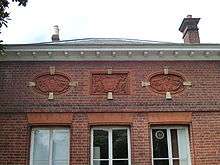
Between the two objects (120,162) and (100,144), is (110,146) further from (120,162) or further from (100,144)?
(120,162)

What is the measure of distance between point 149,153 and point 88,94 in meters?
2.91

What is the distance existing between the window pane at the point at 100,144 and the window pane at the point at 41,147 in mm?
1601

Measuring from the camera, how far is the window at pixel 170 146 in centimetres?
1403

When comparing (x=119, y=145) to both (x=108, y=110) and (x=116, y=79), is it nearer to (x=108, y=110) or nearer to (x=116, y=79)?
(x=108, y=110)

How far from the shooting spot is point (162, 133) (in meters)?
14.4

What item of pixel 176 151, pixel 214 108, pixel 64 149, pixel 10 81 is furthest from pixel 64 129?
pixel 214 108

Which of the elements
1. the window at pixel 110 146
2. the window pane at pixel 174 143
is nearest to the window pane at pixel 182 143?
the window pane at pixel 174 143

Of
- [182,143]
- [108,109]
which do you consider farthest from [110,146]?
[182,143]

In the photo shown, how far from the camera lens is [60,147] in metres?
14.2

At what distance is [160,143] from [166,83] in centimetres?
216

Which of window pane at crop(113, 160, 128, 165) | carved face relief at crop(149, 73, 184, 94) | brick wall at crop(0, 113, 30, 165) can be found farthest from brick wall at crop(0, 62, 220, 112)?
window pane at crop(113, 160, 128, 165)

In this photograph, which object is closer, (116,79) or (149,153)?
(149,153)

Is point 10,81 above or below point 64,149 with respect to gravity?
above

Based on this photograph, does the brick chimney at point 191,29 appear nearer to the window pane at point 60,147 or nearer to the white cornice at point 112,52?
the white cornice at point 112,52
